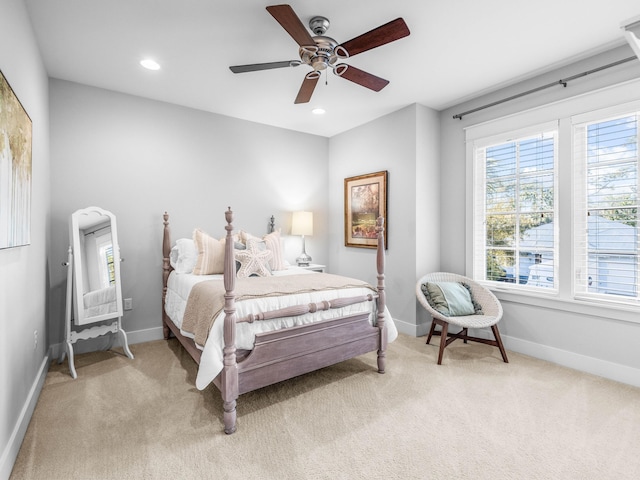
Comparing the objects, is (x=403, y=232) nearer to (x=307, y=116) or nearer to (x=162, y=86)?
(x=307, y=116)

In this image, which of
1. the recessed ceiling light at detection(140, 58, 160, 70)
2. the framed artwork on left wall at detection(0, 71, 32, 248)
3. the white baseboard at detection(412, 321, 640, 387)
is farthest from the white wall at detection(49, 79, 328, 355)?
the white baseboard at detection(412, 321, 640, 387)

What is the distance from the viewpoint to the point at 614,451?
181 cm

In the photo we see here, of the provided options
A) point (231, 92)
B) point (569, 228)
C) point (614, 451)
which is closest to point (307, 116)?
point (231, 92)

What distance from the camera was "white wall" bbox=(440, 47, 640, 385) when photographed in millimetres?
2621

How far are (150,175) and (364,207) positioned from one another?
2642 millimetres

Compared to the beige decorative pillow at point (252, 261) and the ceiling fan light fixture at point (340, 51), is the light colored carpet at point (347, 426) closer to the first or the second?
the beige decorative pillow at point (252, 261)

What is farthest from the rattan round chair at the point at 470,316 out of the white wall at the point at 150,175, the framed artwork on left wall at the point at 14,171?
the framed artwork on left wall at the point at 14,171

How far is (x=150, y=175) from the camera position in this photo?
3617 mm

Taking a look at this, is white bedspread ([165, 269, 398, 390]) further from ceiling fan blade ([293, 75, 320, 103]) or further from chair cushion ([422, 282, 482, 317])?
ceiling fan blade ([293, 75, 320, 103])

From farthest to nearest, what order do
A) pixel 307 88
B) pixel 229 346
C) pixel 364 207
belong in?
pixel 364 207 → pixel 307 88 → pixel 229 346

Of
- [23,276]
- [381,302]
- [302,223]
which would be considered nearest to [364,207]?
[302,223]

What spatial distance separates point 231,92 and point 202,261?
180 cm

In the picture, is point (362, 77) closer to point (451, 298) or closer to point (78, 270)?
point (451, 298)

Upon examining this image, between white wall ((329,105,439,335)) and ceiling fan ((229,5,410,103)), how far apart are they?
1.39m
